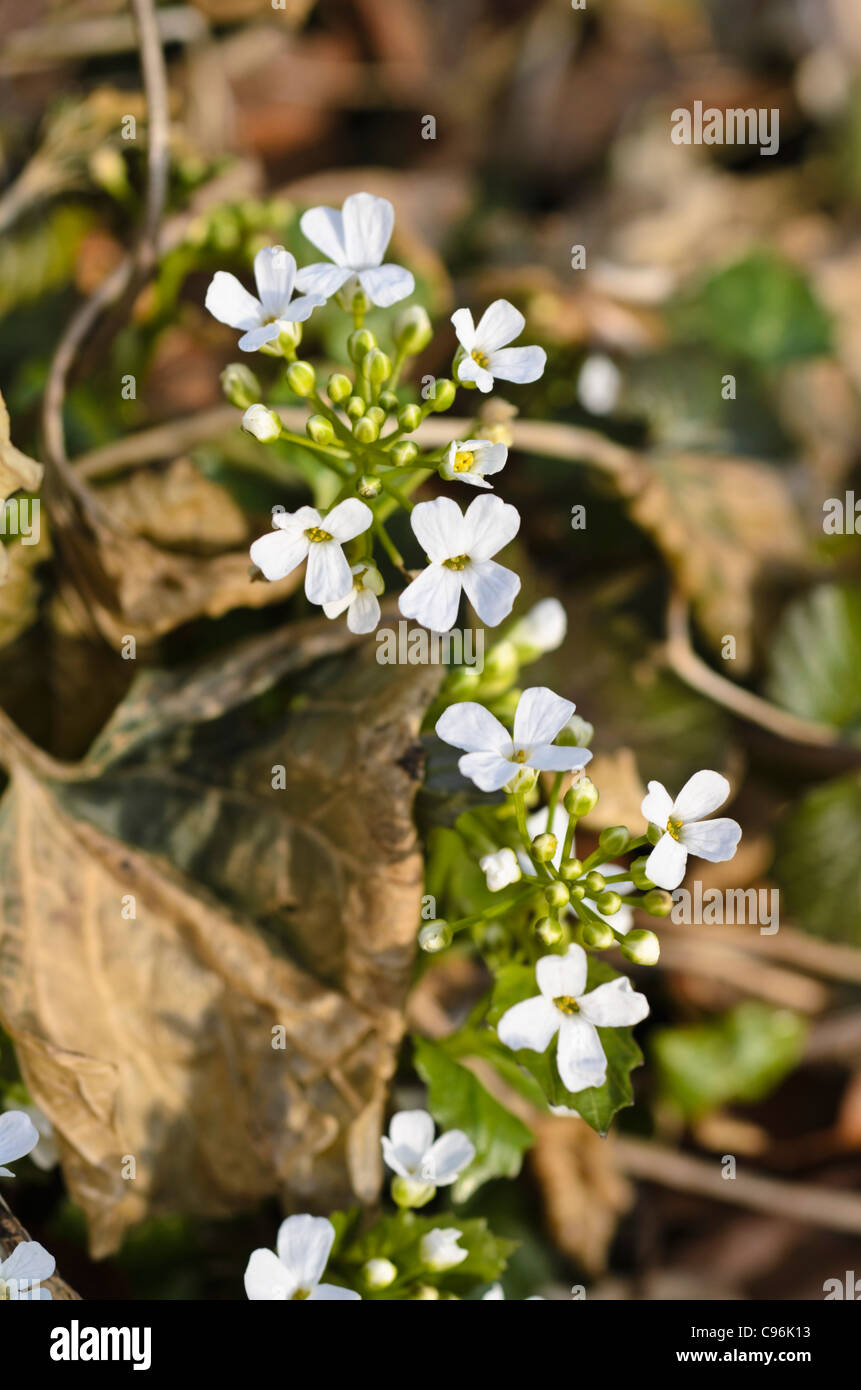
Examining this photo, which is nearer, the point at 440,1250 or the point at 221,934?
the point at 440,1250

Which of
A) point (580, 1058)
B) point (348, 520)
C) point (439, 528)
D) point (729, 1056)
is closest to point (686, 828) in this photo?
point (580, 1058)

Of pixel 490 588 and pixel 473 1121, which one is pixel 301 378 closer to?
pixel 490 588

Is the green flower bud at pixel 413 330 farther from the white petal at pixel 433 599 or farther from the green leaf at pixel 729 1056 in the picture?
the green leaf at pixel 729 1056

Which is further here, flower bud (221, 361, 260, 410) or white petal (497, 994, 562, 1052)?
flower bud (221, 361, 260, 410)

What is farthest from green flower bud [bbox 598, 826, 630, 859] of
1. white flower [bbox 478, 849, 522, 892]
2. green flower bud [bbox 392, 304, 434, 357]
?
green flower bud [bbox 392, 304, 434, 357]

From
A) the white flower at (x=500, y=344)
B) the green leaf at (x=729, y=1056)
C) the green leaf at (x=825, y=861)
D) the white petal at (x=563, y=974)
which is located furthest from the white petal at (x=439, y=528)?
the green leaf at (x=729, y=1056)

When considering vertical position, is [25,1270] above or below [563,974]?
below

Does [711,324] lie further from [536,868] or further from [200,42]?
[536,868]

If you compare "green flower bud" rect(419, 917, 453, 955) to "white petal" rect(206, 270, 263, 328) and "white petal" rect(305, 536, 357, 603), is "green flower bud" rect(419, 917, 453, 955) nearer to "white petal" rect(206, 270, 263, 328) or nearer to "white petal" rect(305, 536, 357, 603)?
"white petal" rect(305, 536, 357, 603)
